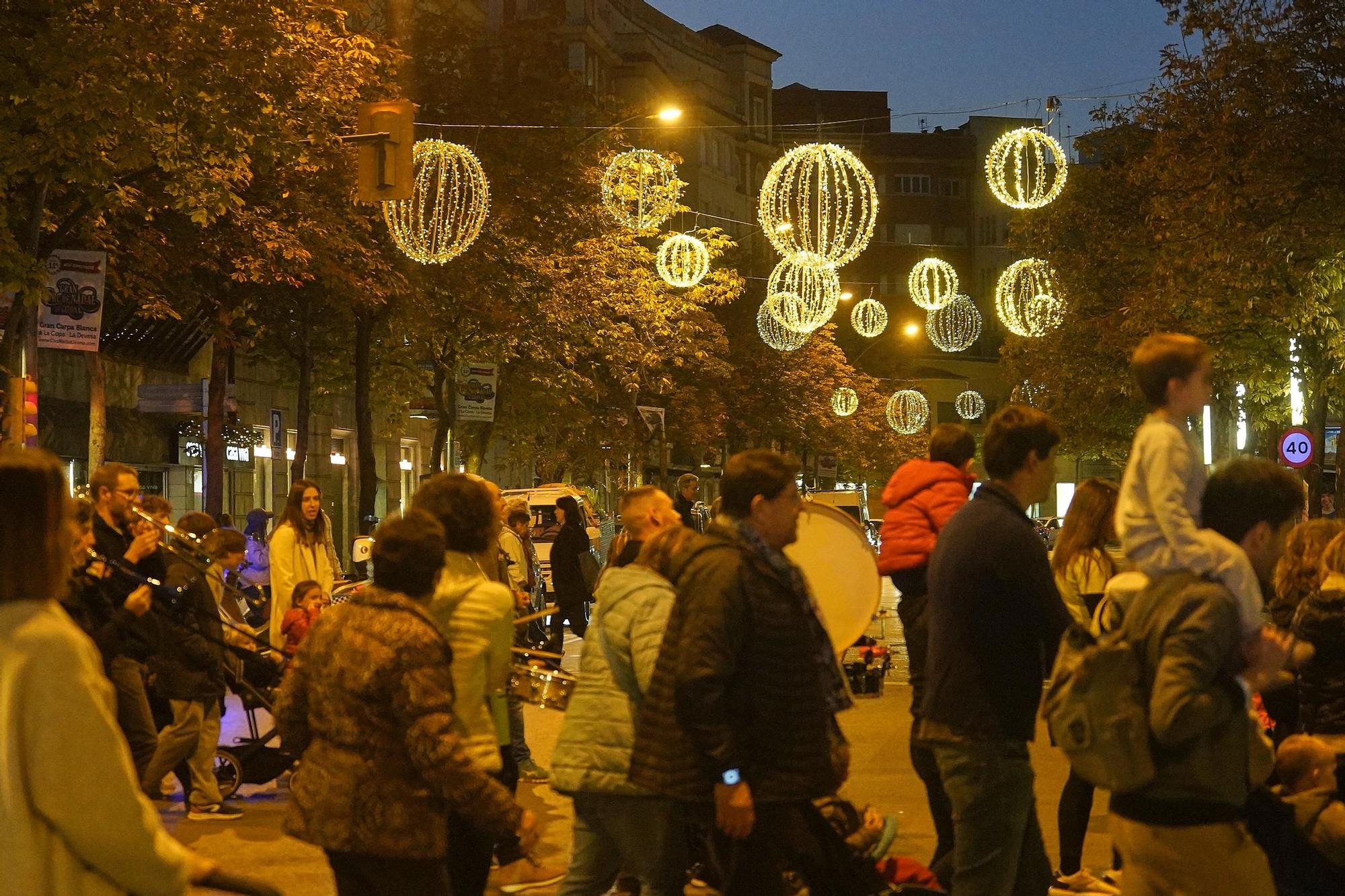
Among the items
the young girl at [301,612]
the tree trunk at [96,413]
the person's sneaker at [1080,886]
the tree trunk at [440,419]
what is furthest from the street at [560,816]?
the tree trunk at [440,419]

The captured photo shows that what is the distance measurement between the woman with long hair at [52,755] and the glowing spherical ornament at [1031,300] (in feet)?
101

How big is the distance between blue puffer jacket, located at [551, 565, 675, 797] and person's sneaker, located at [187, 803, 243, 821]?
5556mm

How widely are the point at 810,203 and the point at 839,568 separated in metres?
12.4

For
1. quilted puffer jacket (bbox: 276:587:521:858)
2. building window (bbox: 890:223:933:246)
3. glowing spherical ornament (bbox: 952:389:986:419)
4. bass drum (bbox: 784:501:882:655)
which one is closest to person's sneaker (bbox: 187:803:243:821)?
bass drum (bbox: 784:501:882:655)

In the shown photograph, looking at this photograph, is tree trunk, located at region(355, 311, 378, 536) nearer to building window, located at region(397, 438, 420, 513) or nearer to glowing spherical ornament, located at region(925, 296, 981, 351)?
glowing spherical ornament, located at region(925, 296, 981, 351)

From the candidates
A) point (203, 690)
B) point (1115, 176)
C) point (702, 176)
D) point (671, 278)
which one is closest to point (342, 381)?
point (671, 278)

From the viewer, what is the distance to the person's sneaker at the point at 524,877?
8.32 metres

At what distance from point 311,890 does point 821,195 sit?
1303 cm

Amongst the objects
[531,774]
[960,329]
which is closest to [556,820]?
[531,774]

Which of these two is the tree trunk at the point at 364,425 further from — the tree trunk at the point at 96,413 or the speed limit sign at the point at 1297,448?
the speed limit sign at the point at 1297,448

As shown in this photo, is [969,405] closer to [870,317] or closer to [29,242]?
[870,317]

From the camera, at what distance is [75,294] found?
21344 mm

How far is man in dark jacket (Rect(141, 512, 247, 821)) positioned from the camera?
10469 mm

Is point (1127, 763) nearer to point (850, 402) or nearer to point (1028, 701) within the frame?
point (1028, 701)
